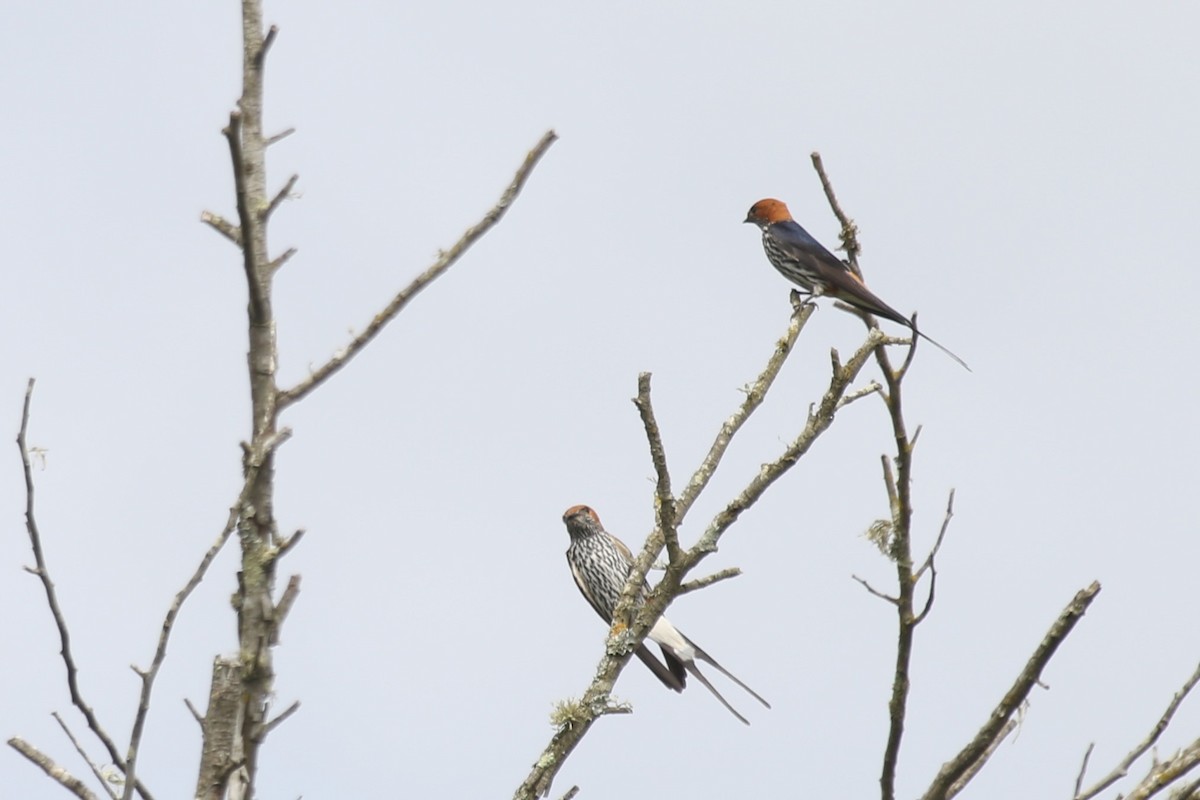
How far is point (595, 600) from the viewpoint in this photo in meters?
12.2

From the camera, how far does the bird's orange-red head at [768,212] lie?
12.1 meters

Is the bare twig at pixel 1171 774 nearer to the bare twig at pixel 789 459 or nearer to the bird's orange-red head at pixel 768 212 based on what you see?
the bare twig at pixel 789 459

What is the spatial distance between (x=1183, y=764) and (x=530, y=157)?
188cm

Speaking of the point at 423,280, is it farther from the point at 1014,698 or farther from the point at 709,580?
the point at 709,580

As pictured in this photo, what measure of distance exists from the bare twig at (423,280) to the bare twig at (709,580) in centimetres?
263

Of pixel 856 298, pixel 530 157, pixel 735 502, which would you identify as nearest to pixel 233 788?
pixel 530 157

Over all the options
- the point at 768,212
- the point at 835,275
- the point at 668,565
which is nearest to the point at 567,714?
the point at 668,565

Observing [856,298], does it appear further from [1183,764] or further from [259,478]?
[259,478]

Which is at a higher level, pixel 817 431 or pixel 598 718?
pixel 817 431

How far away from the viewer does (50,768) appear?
2.91m

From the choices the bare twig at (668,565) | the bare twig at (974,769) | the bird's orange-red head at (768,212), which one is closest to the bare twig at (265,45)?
the bare twig at (974,769)

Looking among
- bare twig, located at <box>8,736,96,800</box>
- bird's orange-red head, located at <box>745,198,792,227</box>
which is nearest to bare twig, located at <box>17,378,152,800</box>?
bare twig, located at <box>8,736,96,800</box>

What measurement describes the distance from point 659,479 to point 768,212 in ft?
23.1

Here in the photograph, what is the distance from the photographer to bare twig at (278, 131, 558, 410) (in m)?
2.86
